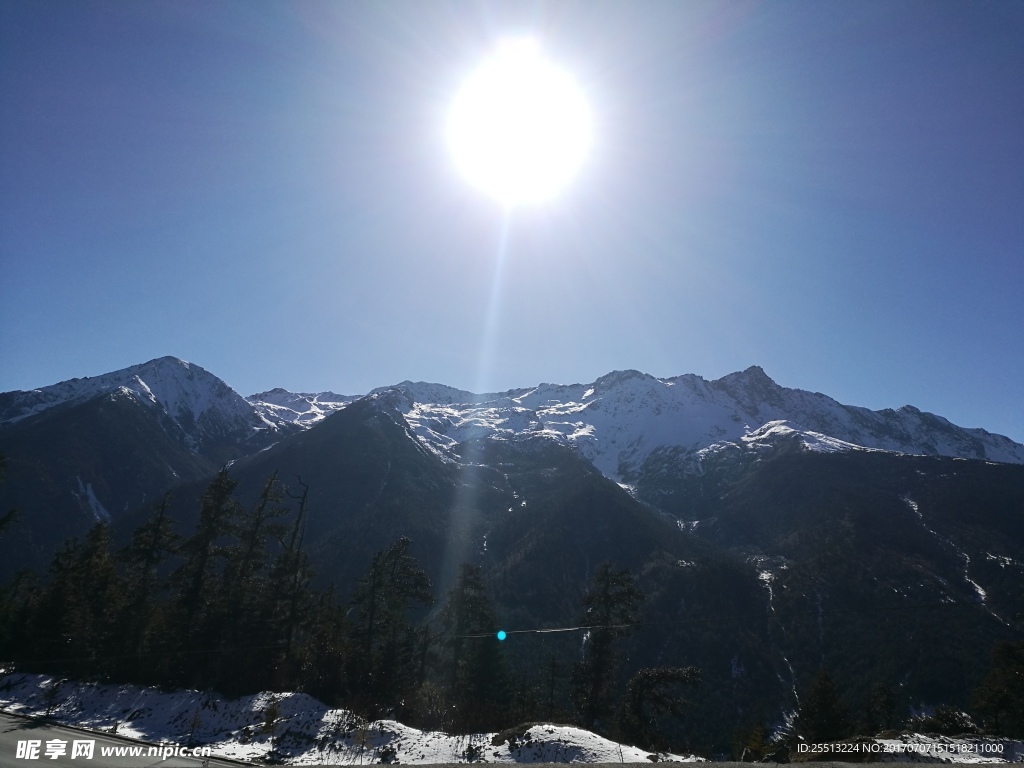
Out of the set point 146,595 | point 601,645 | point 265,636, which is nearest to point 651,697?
point 601,645

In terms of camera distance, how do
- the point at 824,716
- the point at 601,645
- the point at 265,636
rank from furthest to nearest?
the point at 824,716 < the point at 601,645 < the point at 265,636

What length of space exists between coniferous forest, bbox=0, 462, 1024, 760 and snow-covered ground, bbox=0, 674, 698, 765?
1.66m

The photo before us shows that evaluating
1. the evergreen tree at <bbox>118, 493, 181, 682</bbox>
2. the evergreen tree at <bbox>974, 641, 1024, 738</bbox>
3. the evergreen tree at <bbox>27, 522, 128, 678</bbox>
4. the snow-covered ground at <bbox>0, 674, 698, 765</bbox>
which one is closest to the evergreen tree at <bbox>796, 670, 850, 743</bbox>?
the evergreen tree at <bbox>974, 641, 1024, 738</bbox>

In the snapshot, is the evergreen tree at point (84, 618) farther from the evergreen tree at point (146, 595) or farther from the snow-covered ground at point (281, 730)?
the snow-covered ground at point (281, 730)

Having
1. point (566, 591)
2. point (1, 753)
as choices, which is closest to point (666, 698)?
point (1, 753)

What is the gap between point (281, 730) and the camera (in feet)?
67.5

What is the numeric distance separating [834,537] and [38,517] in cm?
24266

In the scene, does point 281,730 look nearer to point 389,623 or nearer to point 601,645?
point 389,623

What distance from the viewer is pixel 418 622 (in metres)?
127

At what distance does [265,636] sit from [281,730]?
9429 millimetres

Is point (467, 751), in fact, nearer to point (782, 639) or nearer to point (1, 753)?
point (1, 753)

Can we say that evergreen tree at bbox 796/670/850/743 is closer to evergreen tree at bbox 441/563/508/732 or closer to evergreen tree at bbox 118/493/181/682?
evergreen tree at bbox 441/563/508/732

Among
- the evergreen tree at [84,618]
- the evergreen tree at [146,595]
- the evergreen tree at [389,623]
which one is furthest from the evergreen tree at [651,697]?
the evergreen tree at [84,618]

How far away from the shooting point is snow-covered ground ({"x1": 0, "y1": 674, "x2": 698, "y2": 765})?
1836 cm
